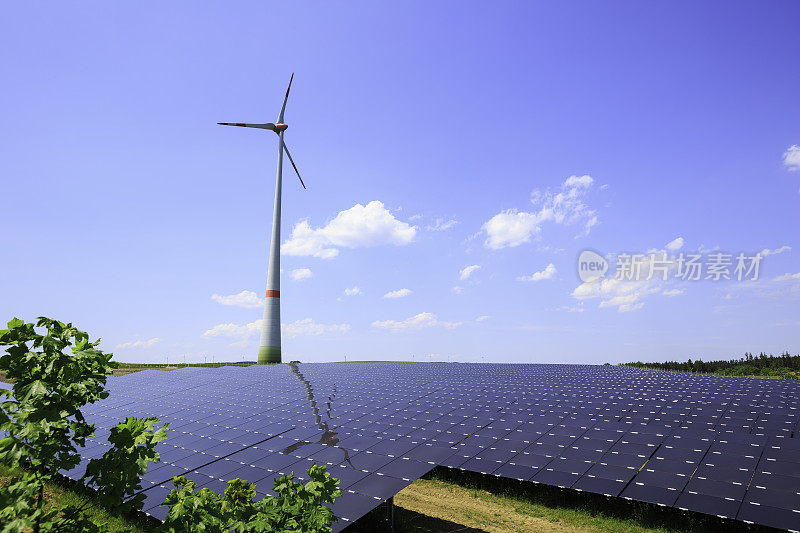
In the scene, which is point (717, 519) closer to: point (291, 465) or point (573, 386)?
point (291, 465)

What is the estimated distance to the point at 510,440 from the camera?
20.0m

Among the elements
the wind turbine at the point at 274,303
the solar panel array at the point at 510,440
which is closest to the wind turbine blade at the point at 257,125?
the wind turbine at the point at 274,303

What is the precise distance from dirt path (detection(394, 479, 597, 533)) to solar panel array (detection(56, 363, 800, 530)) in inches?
71.9

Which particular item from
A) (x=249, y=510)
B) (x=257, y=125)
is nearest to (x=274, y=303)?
(x=257, y=125)

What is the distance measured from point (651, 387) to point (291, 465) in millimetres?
29548

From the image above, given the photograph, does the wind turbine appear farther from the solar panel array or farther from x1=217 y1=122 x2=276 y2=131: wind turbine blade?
the solar panel array

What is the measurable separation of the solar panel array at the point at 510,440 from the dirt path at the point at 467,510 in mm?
1826

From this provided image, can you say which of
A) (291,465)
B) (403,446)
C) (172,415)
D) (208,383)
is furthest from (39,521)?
(208,383)

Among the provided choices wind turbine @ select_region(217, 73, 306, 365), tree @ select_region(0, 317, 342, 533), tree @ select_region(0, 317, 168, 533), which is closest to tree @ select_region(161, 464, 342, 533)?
tree @ select_region(0, 317, 342, 533)

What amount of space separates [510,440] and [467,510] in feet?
12.2

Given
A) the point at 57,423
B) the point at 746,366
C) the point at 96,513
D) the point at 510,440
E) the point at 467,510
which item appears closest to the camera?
the point at 57,423

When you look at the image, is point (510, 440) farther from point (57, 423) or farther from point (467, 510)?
point (57, 423)

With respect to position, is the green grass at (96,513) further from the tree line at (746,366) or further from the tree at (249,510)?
the tree line at (746,366)

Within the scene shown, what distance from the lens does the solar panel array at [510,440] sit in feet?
48.9
